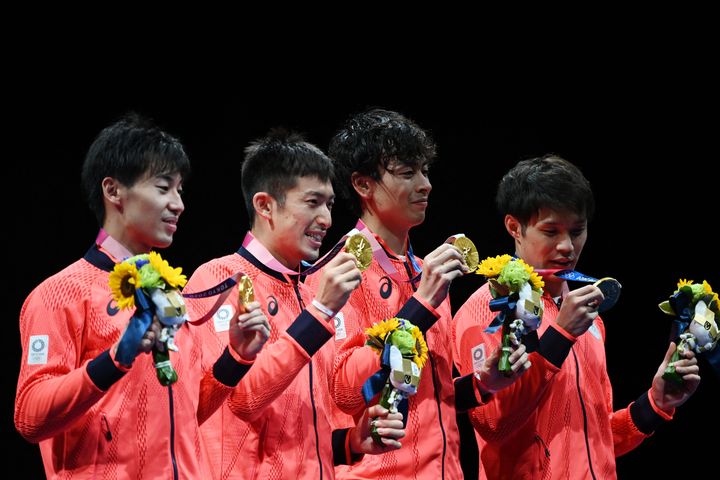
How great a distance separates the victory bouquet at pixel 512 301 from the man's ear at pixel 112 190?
1.14 metres

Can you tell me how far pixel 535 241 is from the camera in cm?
374

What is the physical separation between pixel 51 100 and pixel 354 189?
5.69 ft

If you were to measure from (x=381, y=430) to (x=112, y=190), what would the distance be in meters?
1.01

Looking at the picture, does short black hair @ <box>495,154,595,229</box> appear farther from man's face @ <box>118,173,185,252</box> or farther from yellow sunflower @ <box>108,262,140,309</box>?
yellow sunflower @ <box>108,262,140,309</box>

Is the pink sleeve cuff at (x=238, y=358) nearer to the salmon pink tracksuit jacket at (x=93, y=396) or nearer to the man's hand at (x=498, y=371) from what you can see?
the salmon pink tracksuit jacket at (x=93, y=396)

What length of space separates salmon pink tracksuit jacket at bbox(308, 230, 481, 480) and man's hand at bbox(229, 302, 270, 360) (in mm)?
419

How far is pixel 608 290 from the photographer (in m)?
3.52

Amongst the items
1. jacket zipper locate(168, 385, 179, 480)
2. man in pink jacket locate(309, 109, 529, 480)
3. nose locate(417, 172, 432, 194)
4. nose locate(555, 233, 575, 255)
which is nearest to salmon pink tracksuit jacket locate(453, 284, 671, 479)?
man in pink jacket locate(309, 109, 529, 480)

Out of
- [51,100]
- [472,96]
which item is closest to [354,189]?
[51,100]

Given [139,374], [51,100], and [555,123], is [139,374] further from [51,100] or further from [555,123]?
[555,123]

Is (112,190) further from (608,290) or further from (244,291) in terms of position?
(608,290)

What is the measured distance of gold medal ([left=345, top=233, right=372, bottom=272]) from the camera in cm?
308

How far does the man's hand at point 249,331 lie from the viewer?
2711mm

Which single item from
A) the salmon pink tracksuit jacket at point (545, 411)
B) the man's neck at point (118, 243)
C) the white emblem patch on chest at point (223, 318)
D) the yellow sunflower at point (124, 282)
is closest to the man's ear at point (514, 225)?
the salmon pink tracksuit jacket at point (545, 411)
